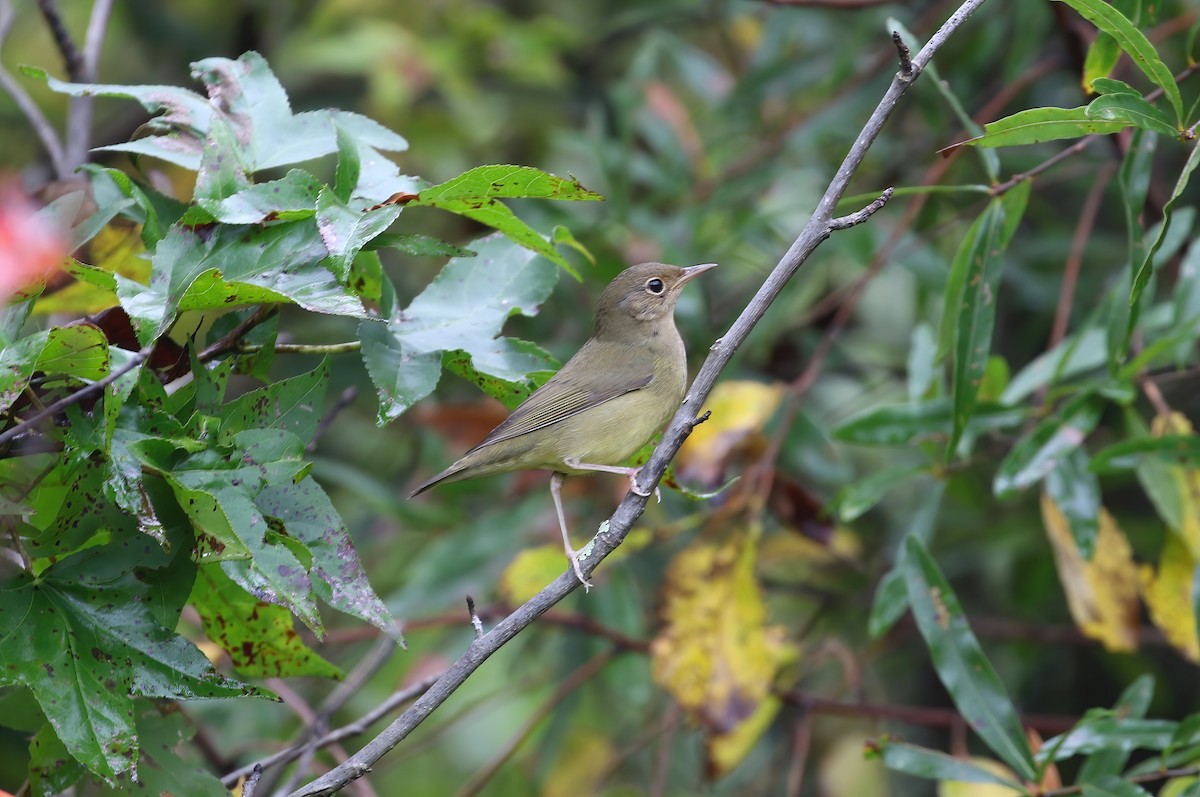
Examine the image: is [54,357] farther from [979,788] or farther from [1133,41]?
[979,788]

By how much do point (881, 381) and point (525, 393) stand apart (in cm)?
315

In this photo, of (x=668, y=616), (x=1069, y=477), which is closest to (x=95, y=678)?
(x=668, y=616)

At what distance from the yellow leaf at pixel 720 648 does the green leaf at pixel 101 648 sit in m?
2.31

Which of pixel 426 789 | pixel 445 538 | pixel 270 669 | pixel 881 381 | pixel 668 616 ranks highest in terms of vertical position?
pixel 270 669

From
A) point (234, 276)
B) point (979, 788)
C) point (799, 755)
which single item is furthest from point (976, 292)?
point (234, 276)

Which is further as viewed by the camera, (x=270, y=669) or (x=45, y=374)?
(x=270, y=669)

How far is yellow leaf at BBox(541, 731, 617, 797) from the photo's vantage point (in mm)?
5957

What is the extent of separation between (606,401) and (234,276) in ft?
6.35

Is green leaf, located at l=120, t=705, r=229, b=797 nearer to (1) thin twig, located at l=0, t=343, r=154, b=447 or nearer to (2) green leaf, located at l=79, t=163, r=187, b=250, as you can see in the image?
(1) thin twig, located at l=0, t=343, r=154, b=447

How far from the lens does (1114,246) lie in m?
5.42

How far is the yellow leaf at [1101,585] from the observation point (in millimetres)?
4047

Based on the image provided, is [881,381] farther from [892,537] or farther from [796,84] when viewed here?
[796,84]

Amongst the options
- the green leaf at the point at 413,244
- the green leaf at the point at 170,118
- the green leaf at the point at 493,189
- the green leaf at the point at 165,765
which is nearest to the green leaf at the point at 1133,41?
the green leaf at the point at 493,189

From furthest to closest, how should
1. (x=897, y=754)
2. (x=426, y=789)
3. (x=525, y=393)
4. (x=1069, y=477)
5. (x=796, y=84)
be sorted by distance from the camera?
(x=426, y=789) < (x=796, y=84) < (x=1069, y=477) < (x=897, y=754) < (x=525, y=393)
